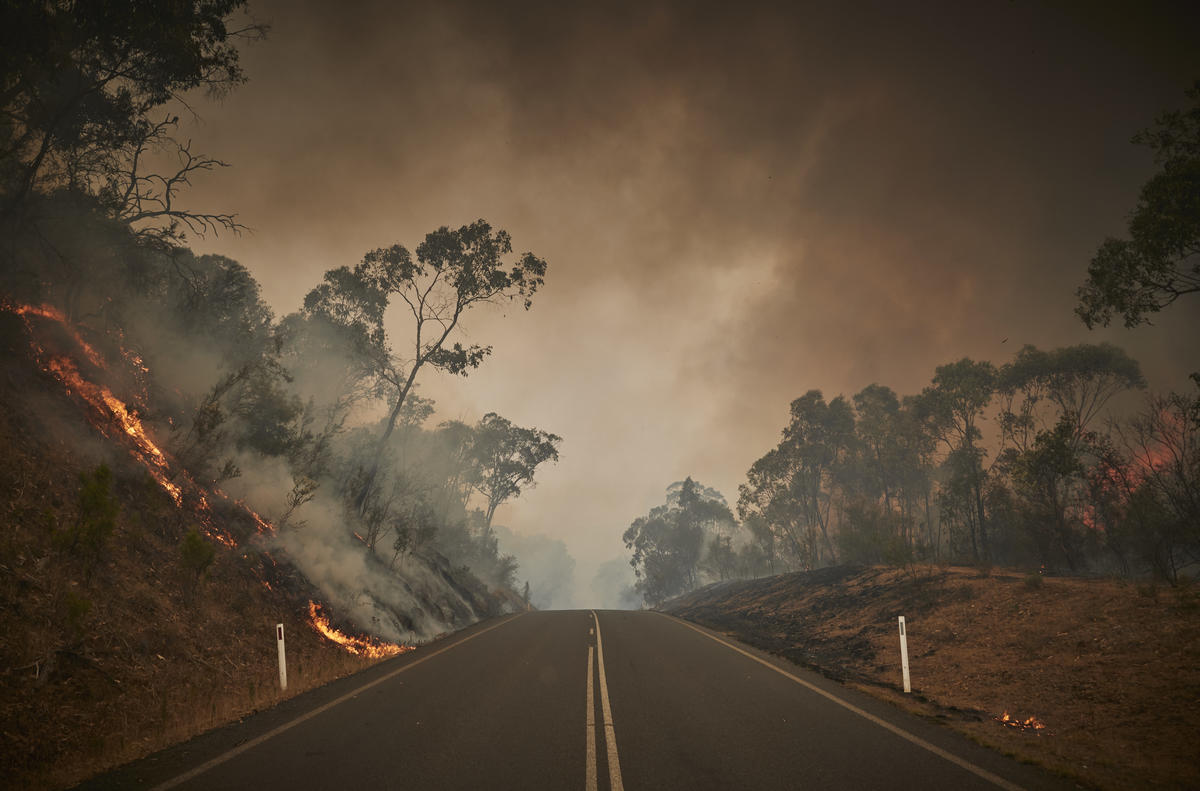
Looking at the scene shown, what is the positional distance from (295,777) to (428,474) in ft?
142

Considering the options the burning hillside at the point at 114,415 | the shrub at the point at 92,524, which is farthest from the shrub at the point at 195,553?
the burning hillside at the point at 114,415

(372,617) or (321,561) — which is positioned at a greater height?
(321,561)

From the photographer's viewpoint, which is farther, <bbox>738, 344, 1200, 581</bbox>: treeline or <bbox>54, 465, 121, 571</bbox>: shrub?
<bbox>738, 344, 1200, 581</bbox>: treeline

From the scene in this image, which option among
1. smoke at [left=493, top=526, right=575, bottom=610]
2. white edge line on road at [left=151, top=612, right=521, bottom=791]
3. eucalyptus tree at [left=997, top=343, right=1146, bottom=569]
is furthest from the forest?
smoke at [left=493, top=526, right=575, bottom=610]

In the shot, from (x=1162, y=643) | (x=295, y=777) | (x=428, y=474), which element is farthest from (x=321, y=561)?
(x=428, y=474)

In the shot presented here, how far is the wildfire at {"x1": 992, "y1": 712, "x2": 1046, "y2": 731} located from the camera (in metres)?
6.57

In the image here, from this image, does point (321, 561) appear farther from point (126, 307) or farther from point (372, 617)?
point (126, 307)

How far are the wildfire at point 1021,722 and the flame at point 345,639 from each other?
1194cm

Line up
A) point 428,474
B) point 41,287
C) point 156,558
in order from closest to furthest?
point 156,558, point 41,287, point 428,474

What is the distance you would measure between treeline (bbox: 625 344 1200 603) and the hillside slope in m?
18.7

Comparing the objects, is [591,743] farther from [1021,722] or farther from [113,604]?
[113,604]

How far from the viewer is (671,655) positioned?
11.7 metres

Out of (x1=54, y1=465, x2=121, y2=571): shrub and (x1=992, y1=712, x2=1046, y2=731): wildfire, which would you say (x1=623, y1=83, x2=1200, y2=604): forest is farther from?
(x1=54, y1=465, x2=121, y2=571): shrub

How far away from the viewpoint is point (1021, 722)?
6852mm
